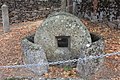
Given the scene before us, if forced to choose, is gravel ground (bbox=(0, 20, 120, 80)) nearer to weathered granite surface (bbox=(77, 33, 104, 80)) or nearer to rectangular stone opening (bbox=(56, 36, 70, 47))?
weathered granite surface (bbox=(77, 33, 104, 80))

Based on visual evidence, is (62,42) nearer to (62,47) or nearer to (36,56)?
(62,47)

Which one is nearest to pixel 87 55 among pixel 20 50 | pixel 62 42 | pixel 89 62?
pixel 89 62

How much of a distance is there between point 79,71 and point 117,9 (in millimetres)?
3045

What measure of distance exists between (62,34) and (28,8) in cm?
498

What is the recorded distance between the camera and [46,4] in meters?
9.93

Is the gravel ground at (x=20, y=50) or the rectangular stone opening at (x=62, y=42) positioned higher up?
the rectangular stone opening at (x=62, y=42)

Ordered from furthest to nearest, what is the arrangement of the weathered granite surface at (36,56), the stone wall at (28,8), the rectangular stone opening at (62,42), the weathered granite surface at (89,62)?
the stone wall at (28,8) → the rectangular stone opening at (62,42) → the weathered granite surface at (36,56) → the weathered granite surface at (89,62)

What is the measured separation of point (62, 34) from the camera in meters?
5.22

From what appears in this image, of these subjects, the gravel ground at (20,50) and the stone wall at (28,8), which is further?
the stone wall at (28,8)

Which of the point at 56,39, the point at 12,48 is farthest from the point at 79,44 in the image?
the point at 12,48

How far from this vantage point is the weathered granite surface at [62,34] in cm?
520

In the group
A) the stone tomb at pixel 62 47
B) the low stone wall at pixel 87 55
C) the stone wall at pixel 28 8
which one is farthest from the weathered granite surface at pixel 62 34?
the stone wall at pixel 28 8

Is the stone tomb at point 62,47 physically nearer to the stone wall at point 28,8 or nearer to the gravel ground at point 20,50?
the gravel ground at point 20,50

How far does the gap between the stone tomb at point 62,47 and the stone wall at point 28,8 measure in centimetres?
421
